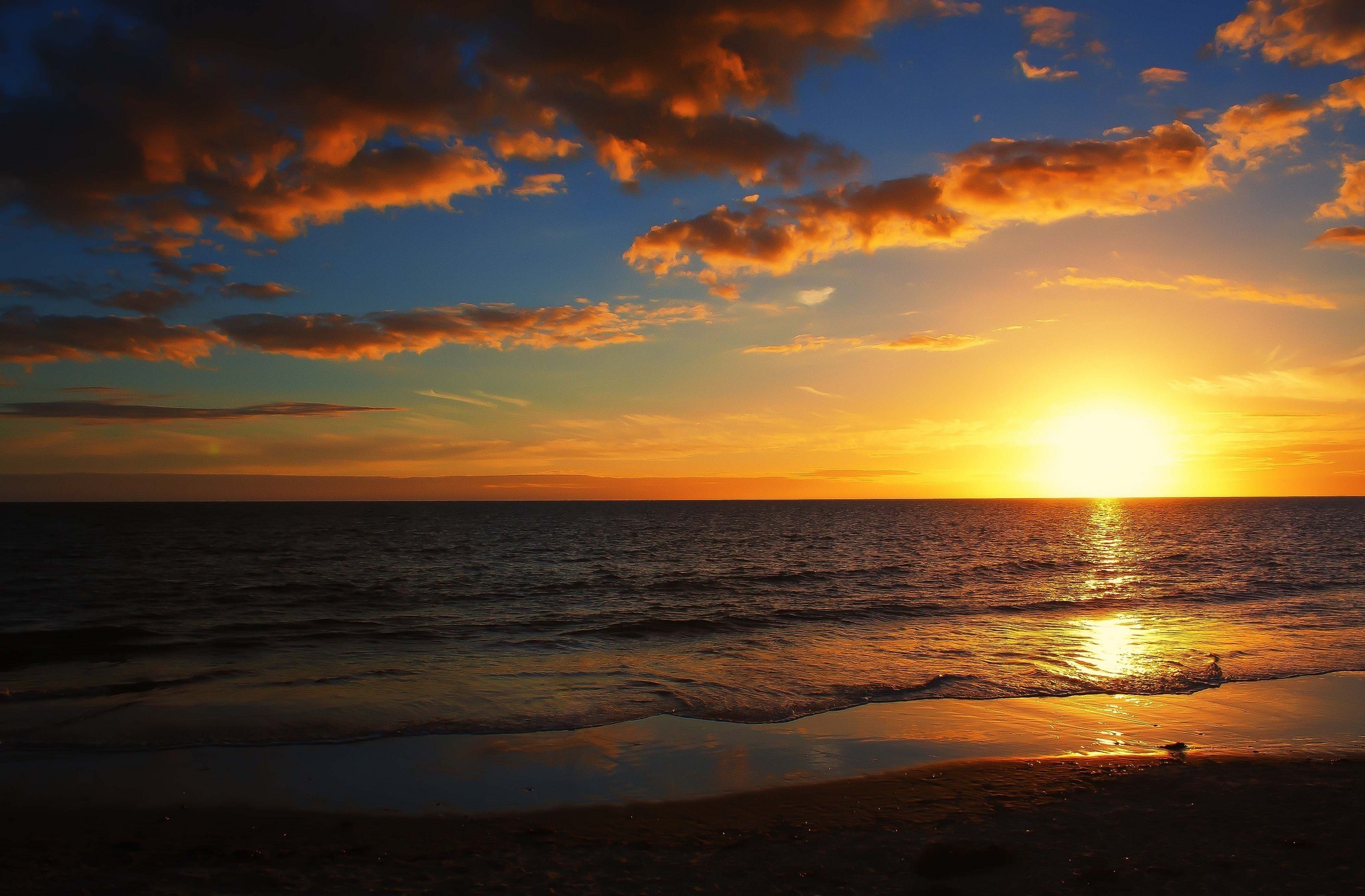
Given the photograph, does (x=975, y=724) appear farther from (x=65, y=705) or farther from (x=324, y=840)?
(x=65, y=705)

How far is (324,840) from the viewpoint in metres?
8.12

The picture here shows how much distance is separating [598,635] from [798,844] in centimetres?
1494

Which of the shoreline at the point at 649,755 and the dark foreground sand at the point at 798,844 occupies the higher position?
the dark foreground sand at the point at 798,844

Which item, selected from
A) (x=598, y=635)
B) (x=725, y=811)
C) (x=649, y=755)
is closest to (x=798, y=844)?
(x=725, y=811)

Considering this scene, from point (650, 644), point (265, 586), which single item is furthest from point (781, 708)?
point (265, 586)

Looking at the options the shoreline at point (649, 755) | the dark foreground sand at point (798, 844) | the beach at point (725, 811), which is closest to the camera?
the dark foreground sand at point (798, 844)

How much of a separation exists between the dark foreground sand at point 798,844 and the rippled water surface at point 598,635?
395 centimetres

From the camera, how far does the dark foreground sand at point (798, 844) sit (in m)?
7.06

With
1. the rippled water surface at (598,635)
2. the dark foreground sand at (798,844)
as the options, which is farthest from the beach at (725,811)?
the rippled water surface at (598,635)

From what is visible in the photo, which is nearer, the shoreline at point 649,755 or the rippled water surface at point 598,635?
the shoreline at point 649,755

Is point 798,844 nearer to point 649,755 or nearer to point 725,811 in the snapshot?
point 725,811

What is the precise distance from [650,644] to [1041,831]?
1347 cm

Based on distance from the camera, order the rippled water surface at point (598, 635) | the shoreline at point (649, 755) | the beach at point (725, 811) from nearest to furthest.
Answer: the beach at point (725, 811) < the shoreline at point (649, 755) < the rippled water surface at point (598, 635)

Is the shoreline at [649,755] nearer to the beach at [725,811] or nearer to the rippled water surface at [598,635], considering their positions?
the beach at [725,811]
